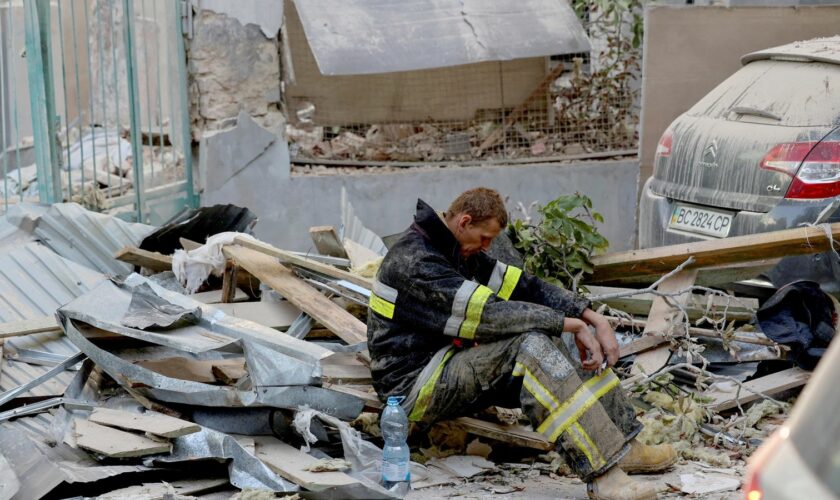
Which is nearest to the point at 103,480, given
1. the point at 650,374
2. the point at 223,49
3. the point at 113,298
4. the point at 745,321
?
the point at 113,298

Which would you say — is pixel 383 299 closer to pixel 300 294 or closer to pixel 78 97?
pixel 300 294

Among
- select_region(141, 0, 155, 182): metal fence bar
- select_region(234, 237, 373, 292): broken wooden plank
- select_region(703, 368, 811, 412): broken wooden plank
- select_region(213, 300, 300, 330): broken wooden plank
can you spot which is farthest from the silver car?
select_region(141, 0, 155, 182): metal fence bar

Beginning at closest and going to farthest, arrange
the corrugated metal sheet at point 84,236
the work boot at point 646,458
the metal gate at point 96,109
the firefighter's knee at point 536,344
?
the firefighter's knee at point 536,344 < the work boot at point 646,458 < the corrugated metal sheet at point 84,236 < the metal gate at point 96,109

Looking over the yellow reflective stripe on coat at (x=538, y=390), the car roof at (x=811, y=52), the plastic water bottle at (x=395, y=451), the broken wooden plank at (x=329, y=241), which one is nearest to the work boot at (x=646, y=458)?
the yellow reflective stripe on coat at (x=538, y=390)

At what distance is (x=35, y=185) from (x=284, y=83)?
2400mm

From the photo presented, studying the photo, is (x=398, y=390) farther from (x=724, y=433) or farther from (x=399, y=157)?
(x=399, y=157)

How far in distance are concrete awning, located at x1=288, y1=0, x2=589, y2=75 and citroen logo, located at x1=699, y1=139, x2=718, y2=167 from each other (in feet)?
10.6

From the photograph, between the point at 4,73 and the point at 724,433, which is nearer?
the point at 724,433

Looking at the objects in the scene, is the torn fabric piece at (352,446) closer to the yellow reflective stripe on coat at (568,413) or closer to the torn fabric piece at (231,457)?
the torn fabric piece at (231,457)

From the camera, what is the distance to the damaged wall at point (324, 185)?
977cm

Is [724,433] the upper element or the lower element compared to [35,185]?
lower

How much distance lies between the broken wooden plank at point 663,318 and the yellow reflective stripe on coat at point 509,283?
1.06m

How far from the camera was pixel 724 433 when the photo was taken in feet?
18.9

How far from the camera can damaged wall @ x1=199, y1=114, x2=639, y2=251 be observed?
9773 millimetres
